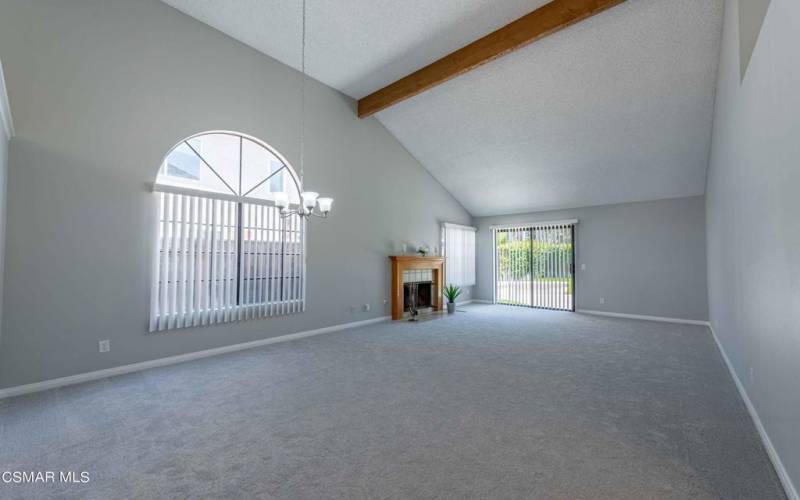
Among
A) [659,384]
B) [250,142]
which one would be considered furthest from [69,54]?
[659,384]

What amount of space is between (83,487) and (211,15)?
4.94 metres

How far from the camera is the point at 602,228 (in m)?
7.60

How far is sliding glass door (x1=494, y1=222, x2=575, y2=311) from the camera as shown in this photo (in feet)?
26.6

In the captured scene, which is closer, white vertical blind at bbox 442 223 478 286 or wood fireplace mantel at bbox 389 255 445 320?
wood fireplace mantel at bbox 389 255 445 320

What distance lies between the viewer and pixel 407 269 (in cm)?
707

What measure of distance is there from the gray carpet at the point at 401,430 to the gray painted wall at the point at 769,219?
0.39 m

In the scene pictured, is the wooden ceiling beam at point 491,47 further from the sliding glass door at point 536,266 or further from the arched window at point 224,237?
the sliding glass door at point 536,266

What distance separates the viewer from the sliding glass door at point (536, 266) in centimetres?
810

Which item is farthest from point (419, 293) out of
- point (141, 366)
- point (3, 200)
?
point (3, 200)

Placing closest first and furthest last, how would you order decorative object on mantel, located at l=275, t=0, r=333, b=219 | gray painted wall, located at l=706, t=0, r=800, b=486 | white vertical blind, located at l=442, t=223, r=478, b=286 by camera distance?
gray painted wall, located at l=706, t=0, r=800, b=486 < decorative object on mantel, located at l=275, t=0, r=333, b=219 < white vertical blind, located at l=442, t=223, r=478, b=286

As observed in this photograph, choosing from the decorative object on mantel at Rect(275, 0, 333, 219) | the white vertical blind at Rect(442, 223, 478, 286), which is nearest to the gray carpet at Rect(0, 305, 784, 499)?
the decorative object on mantel at Rect(275, 0, 333, 219)

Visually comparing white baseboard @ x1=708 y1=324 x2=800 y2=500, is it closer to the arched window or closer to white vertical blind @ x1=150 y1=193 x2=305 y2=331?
the arched window

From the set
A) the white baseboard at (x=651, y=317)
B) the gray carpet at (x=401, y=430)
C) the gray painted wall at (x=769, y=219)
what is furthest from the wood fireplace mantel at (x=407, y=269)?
the gray painted wall at (x=769, y=219)

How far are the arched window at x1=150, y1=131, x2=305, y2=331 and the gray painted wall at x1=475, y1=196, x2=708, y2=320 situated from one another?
20.8ft
